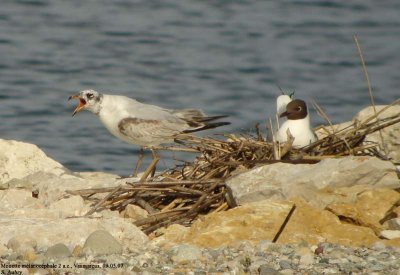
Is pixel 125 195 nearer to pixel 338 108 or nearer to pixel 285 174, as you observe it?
pixel 285 174

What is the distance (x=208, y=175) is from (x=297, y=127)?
39.2 inches

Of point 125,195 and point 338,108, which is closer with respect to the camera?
point 125,195

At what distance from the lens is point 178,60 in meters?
19.5

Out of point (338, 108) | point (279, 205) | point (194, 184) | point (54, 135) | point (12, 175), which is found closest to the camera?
point (279, 205)

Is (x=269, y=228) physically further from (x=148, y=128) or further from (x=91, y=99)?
(x=91, y=99)

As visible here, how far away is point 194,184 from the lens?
841 cm

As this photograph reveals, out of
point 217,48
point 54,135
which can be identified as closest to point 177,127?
point 54,135

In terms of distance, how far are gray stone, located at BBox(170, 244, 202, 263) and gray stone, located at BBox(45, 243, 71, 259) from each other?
0.58m

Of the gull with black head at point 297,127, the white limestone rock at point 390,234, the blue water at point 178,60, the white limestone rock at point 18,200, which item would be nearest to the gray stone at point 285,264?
the white limestone rock at point 390,234

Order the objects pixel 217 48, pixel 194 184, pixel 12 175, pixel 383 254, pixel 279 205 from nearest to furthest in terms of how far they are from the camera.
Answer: pixel 383 254 < pixel 279 205 < pixel 194 184 < pixel 12 175 < pixel 217 48

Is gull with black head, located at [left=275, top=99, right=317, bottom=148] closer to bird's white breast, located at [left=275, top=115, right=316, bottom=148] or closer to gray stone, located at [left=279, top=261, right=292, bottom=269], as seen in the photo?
bird's white breast, located at [left=275, top=115, right=316, bottom=148]

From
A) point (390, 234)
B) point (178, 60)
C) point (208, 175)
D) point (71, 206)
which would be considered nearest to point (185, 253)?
point (390, 234)

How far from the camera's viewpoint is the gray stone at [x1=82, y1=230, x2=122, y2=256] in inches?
284

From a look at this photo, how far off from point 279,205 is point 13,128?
862 centimetres
